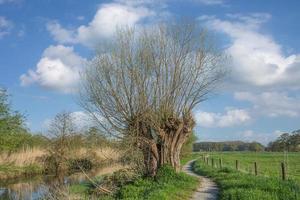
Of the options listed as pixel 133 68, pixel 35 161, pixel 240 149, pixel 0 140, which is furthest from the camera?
pixel 240 149

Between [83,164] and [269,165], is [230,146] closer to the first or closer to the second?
[269,165]

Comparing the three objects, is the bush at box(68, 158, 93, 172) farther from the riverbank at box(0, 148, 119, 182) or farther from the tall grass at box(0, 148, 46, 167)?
the tall grass at box(0, 148, 46, 167)

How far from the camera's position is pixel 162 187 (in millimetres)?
19281

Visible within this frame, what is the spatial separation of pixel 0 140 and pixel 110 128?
57.5 ft

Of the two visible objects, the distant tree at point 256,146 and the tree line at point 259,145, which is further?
the distant tree at point 256,146

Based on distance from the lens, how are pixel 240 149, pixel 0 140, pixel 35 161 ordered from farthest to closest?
pixel 240 149
pixel 35 161
pixel 0 140

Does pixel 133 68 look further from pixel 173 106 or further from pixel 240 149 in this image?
pixel 240 149

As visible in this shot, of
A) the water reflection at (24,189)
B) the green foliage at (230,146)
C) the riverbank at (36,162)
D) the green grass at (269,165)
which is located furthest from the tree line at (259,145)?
the water reflection at (24,189)

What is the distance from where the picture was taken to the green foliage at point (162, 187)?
57.1 feet

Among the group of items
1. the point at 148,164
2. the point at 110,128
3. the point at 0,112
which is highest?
the point at 0,112

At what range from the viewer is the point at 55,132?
4775 centimetres

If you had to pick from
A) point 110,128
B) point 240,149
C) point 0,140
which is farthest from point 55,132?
point 240,149

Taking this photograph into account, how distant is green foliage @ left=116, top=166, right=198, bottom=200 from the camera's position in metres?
17.4

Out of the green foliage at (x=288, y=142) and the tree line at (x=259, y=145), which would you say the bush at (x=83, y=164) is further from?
the green foliage at (x=288, y=142)
